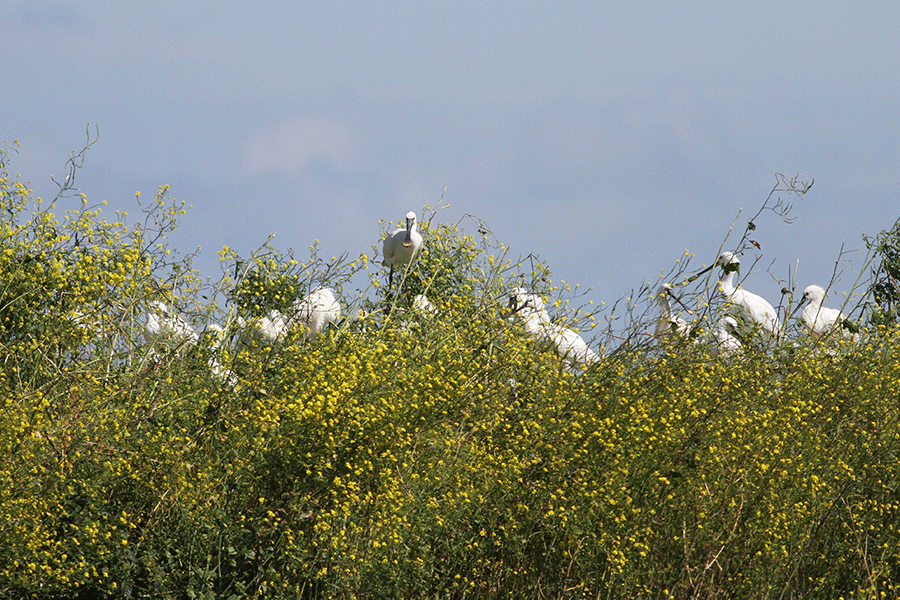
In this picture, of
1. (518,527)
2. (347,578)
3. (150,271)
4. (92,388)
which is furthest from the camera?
(150,271)

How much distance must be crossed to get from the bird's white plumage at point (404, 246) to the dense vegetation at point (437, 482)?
9.35 feet

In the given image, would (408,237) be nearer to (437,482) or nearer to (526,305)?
(526,305)

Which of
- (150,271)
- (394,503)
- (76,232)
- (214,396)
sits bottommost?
(394,503)

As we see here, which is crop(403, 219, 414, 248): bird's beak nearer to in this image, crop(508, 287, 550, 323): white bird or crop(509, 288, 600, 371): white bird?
crop(509, 288, 600, 371): white bird

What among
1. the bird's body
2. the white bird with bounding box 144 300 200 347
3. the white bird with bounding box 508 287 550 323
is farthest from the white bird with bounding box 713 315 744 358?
the white bird with bounding box 144 300 200 347

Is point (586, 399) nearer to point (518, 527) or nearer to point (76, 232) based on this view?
point (518, 527)

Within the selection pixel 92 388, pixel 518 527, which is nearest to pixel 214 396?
pixel 92 388

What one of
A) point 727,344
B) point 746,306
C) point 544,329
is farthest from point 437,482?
point 746,306

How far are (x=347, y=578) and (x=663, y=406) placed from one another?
174 centimetres

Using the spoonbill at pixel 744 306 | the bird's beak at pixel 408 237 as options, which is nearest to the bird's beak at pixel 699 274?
the spoonbill at pixel 744 306

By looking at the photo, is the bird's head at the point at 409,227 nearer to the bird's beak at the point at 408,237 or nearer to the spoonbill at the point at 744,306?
the bird's beak at the point at 408,237

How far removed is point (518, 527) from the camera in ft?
14.6

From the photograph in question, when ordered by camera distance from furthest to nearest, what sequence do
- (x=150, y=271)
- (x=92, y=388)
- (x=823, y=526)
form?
(x=150, y=271) < (x=92, y=388) < (x=823, y=526)

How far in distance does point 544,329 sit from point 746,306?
3.07 m
